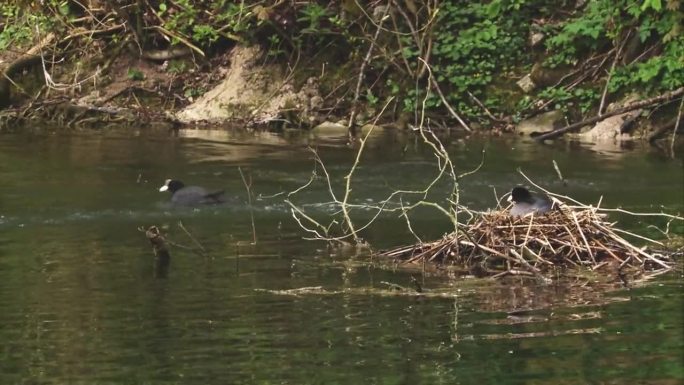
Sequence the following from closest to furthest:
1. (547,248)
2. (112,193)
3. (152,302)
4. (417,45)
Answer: (152,302), (547,248), (112,193), (417,45)

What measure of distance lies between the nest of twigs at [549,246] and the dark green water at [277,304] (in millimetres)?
400

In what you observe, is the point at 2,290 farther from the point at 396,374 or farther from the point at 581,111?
the point at 581,111

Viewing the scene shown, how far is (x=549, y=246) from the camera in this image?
11.5m

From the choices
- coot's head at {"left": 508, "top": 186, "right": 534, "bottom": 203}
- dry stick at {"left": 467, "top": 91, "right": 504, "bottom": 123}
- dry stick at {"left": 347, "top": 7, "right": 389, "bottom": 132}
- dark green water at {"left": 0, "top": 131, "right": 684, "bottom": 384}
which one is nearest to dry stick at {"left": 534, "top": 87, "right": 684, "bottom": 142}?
dry stick at {"left": 467, "top": 91, "right": 504, "bottom": 123}

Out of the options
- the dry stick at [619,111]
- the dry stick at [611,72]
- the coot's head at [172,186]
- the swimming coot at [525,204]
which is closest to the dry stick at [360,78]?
the dry stick at [619,111]

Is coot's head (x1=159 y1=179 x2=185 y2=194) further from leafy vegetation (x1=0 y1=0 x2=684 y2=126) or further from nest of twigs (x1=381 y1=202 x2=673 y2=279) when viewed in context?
leafy vegetation (x1=0 y1=0 x2=684 y2=126)

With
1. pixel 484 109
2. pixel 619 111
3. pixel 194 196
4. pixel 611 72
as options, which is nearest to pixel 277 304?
pixel 194 196

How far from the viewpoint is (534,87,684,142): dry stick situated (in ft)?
75.1

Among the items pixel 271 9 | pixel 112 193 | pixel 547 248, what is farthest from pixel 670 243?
pixel 271 9

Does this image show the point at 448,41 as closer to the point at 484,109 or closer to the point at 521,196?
the point at 484,109

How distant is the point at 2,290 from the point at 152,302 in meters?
1.38

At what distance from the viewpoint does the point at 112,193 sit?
1723 centimetres

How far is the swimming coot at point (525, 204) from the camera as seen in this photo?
12.2 metres

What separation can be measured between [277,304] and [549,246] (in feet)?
7.84
